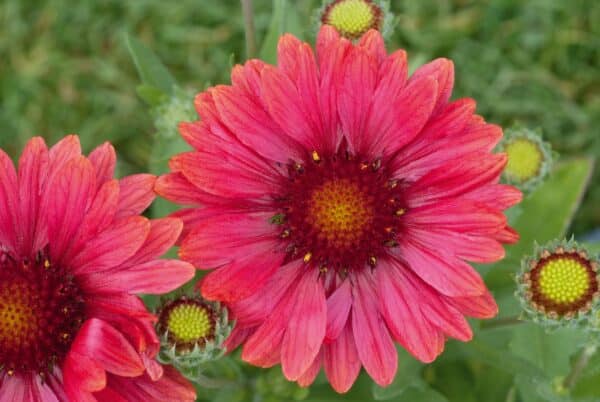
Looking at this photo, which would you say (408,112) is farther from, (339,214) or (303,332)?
(303,332)

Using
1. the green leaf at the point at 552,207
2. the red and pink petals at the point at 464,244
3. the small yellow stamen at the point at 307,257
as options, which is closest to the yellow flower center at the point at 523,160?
the green leaf at the point at 552,207

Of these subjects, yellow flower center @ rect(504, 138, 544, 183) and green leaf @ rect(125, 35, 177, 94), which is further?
green leaf @ rect(125, 35, 177, 94)

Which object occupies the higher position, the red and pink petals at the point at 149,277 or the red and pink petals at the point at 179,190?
the red and pink petals at the point at 179,190

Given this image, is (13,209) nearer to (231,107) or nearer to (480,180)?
(231,107)

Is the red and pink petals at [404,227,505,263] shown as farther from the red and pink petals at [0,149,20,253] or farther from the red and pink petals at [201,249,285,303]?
the red and pink petals at [0,149,20,253]

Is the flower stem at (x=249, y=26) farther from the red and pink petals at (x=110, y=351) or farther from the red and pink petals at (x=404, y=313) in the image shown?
the red and pink petals at (x=110, y=351)

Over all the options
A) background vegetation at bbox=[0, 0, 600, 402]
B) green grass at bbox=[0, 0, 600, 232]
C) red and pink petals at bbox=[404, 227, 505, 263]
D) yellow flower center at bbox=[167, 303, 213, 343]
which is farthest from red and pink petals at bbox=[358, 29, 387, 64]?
green grass at bbox=[0, 0, 600, 232]

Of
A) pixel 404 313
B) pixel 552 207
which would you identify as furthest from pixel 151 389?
pixel 552 207
